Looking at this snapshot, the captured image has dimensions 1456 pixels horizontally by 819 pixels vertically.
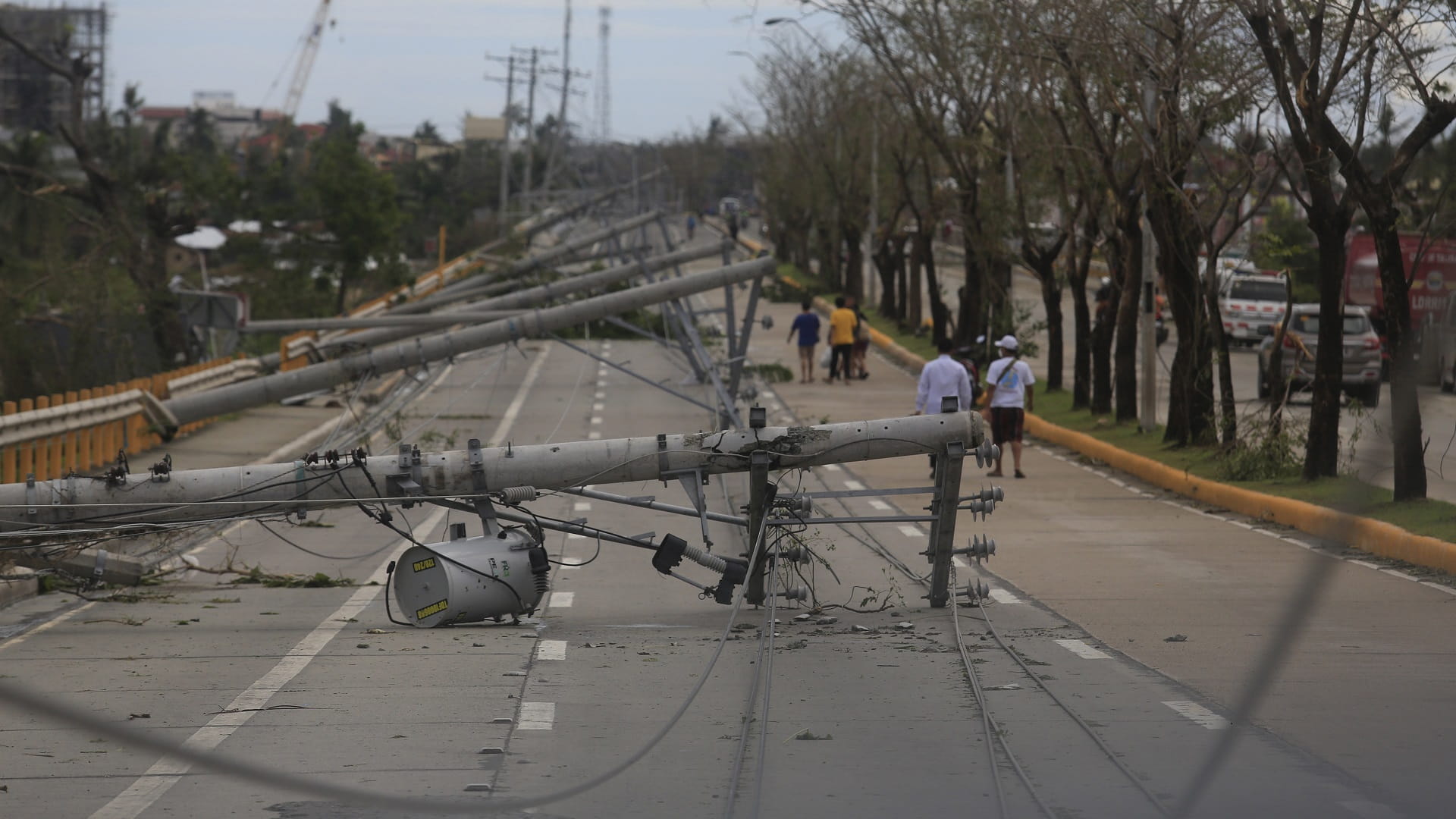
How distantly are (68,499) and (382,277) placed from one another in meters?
50.5

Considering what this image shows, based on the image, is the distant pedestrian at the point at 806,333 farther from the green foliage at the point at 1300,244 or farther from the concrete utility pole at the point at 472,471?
the concrete utility pole at the point at 472,471

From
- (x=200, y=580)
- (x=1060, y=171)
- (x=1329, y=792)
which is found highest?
(x=1060, y=171)

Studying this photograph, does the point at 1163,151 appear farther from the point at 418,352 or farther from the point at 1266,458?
the point at 418,352

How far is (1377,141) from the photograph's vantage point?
25.8 m

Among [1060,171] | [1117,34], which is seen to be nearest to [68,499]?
[1117,34]

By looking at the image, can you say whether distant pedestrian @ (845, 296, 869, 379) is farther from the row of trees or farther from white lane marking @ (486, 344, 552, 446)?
white lane marking @ (486, 344, 552, 446)

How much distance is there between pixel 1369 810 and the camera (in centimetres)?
595

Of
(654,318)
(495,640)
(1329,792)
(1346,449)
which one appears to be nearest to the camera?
(1329,792)

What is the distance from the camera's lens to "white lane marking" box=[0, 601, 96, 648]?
1026 centimetres

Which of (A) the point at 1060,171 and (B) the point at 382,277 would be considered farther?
(B) the point at 382,277

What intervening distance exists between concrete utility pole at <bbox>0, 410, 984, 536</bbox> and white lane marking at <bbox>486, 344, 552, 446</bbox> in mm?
12536

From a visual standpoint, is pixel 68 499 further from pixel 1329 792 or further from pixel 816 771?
pixel 1329 792

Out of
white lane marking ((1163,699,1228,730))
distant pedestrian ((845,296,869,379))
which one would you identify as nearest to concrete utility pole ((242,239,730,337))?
distant pedestrian ((845,296,869,379))

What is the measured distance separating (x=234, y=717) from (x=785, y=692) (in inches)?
112
